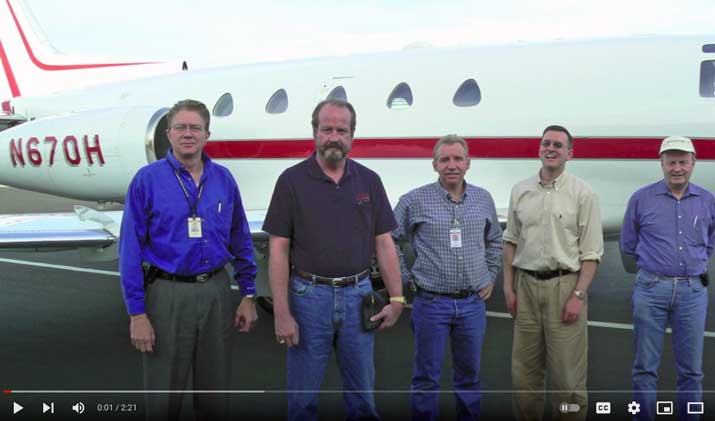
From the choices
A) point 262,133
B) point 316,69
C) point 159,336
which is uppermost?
point 316,69

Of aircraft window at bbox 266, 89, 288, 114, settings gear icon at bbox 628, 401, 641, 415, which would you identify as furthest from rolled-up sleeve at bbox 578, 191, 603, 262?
aircraft window at bbox 266, 89, 288, 114

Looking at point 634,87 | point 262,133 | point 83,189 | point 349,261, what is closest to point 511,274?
point 349,261

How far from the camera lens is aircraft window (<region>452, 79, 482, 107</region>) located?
7555mm

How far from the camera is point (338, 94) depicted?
8.41 m

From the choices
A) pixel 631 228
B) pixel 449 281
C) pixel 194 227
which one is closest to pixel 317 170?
pixel 194 227

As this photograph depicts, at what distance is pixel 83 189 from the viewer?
9.56m

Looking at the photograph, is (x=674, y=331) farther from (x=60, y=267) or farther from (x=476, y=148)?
(x=60, y=267)

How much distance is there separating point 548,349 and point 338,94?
4.83 m

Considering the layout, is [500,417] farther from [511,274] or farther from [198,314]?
[198,314]

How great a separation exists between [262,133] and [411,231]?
4.61 metres

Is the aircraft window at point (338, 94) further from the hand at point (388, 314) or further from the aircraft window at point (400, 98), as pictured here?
the hand at point (388, 314)

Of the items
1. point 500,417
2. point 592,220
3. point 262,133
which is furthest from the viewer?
point 262,133

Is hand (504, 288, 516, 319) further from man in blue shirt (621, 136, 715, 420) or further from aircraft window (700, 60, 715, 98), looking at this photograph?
aircraft window (700, 60, 715, 98)

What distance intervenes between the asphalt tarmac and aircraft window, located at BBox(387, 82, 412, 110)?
7.55 ft
